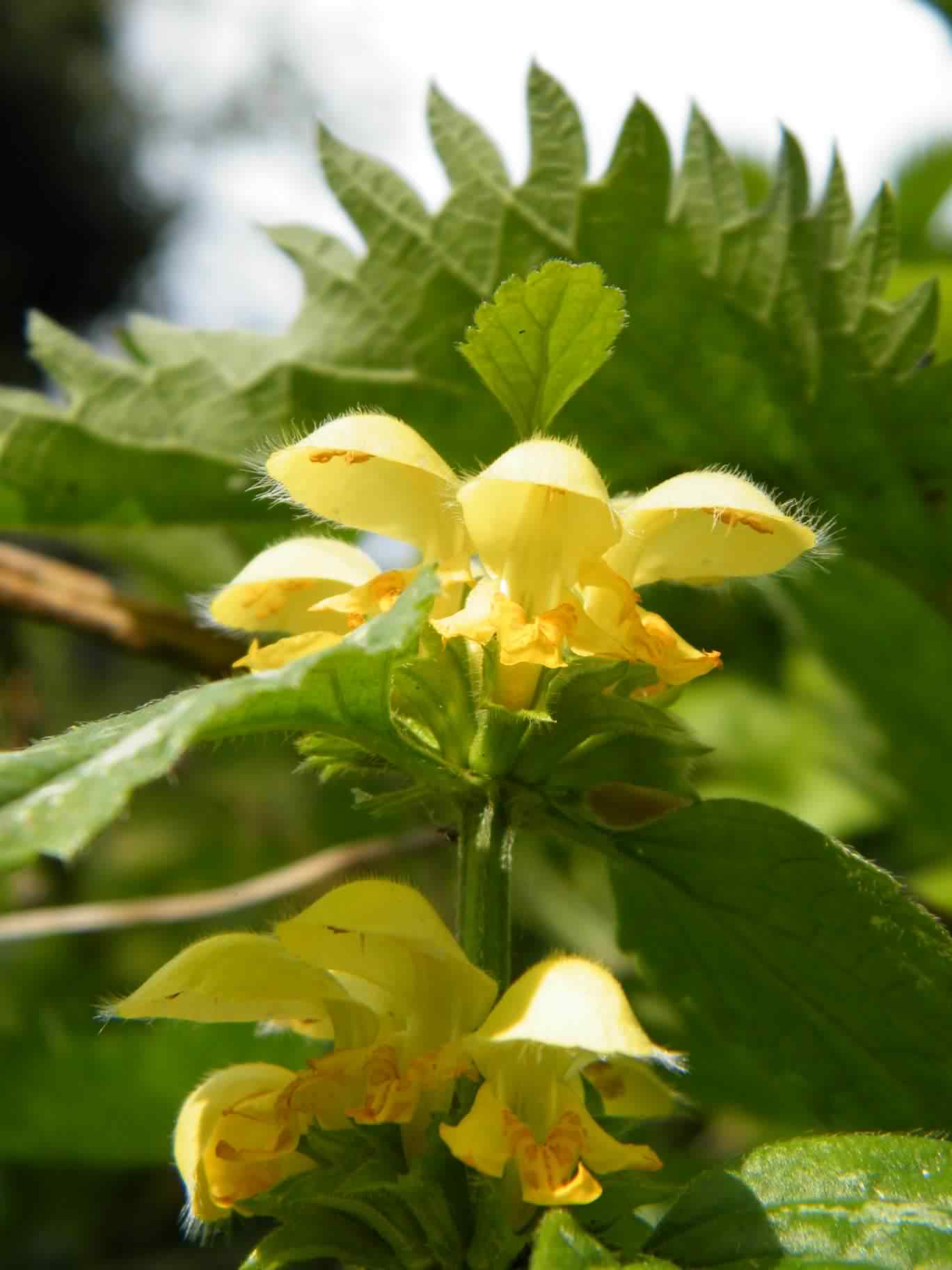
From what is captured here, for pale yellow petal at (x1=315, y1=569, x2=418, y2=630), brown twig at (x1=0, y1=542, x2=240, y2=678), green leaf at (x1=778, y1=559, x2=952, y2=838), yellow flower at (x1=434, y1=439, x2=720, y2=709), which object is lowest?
Answer: brown twig at (x1=0, y1=542, x2=240, y2=678)

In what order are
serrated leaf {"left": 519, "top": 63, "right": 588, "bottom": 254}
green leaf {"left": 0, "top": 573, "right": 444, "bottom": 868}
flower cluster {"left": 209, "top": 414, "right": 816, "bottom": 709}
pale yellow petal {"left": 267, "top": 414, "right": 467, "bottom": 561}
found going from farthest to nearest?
1. serrated leaf {"left": 519, "top": 63, "right": 588, "bottom": 254}
2. pale yellow petal {"left": 267, "top": 414, "right": 467, "bottom": 561}
3. flower cluster {"left": 209, "top": 414, "right": 816, "bottom": 709}
4. green leaf {"left": 0, "top": 573, "right": 444, "bottom": 868}

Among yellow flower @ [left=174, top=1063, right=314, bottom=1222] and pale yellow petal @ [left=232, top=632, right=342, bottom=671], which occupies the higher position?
pale yellow petal @ [left=232, top=632, right=342, bottom=671]

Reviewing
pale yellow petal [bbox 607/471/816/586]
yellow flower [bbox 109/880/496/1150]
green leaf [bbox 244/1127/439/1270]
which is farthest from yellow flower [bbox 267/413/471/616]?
green leaf [bbox 244/1127/439/1270]

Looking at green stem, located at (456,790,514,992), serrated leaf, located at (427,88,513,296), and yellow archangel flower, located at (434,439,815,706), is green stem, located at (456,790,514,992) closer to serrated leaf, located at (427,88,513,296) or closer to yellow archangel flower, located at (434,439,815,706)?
yellow archangel flower, located at (434,439,815,706)

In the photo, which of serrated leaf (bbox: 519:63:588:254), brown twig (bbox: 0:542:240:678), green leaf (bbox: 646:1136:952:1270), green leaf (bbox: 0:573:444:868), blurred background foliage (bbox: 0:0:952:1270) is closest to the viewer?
green leaf (bbox: 0:573:444:868)

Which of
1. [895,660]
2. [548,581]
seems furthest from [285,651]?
[895,660]

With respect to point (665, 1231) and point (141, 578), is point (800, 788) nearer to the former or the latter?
point (141, 578)

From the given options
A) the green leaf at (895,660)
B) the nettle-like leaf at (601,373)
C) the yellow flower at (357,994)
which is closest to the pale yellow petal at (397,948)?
the yellow flower at (357,994)
